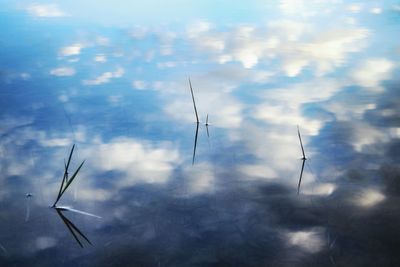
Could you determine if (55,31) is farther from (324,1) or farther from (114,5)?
(324,1)

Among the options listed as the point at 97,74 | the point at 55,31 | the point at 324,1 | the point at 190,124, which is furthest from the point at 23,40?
the point at 324,1

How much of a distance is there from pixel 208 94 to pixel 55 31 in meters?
4.39

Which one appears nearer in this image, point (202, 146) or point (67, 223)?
point (67, 223)

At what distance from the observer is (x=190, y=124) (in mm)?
5027

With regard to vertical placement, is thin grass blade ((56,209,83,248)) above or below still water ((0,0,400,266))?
above

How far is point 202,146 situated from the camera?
14.8 ft

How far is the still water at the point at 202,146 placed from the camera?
316 centimetres

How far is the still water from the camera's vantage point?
3160mm

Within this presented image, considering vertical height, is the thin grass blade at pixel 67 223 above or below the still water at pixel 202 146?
above

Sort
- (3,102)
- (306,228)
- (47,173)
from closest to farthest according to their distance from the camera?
(306,228) → (47,173) → (3,102)

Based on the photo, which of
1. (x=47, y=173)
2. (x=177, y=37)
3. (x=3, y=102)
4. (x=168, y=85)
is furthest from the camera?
(x=177, y=37)

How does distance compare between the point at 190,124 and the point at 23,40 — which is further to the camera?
the point at 23,40

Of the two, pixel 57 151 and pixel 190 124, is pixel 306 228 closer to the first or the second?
pixel 190 124

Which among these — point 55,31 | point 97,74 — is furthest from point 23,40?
point 97,74
